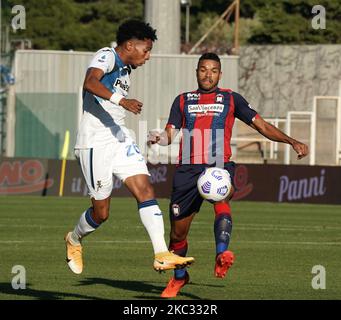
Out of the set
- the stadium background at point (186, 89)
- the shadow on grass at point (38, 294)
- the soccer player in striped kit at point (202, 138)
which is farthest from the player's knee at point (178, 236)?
the stadium background at point (186, 89)

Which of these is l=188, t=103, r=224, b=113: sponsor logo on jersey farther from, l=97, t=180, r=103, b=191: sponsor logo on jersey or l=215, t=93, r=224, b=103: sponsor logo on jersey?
l=97, t=180, r=103, b=191: sponsor logo on jersey

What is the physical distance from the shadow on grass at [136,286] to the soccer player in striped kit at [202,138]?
191 mm

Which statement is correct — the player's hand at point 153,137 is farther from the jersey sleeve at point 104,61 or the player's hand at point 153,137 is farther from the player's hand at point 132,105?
the player's hand at point 132,105

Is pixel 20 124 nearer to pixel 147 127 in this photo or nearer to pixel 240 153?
pixel 147 127

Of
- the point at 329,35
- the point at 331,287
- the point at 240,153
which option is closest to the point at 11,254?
the point at 331,287

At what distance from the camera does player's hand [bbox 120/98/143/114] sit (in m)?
11.0

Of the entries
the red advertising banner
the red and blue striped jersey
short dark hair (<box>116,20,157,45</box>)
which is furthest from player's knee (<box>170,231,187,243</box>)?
the red advertising banner

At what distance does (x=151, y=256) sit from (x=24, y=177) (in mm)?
16943

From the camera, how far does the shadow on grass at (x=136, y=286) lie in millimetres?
12289

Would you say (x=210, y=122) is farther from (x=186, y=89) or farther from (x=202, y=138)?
(x=186, y=89)

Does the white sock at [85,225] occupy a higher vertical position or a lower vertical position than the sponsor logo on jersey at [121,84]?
lower

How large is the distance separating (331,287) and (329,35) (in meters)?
45.1

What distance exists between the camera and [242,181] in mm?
31062
